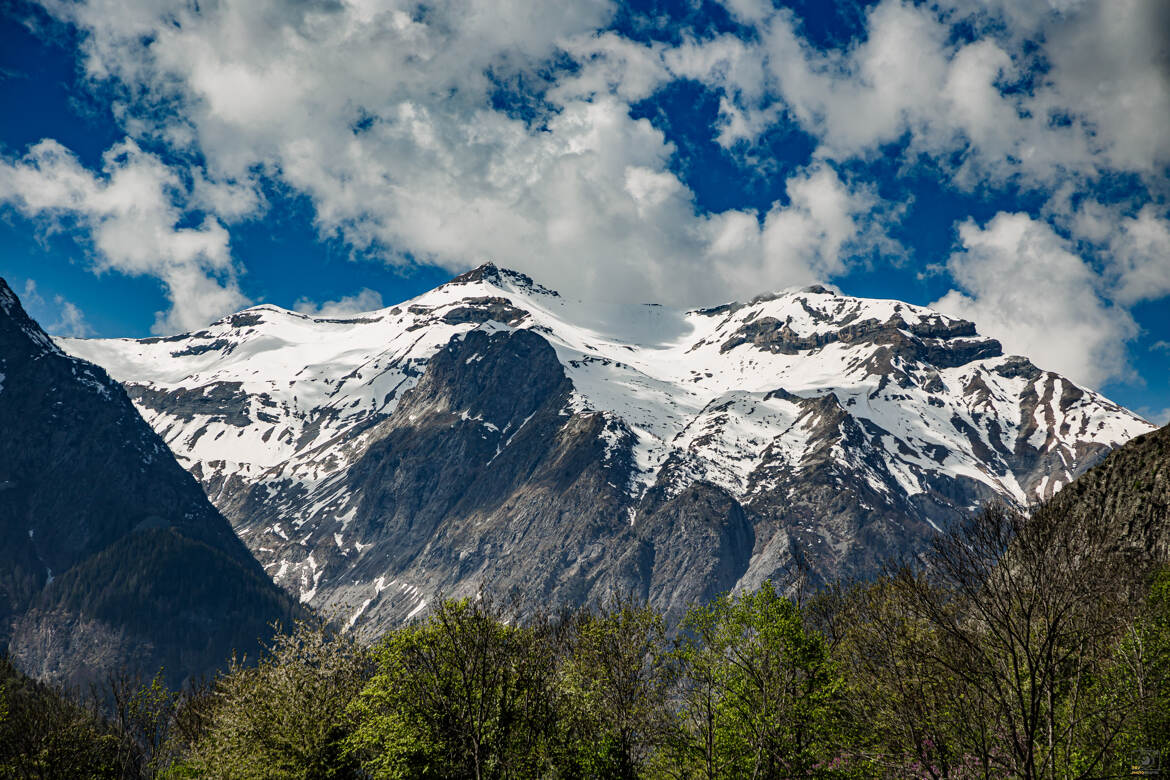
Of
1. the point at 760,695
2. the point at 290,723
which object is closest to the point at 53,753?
the point at 290,723

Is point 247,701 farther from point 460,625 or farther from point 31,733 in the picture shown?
point 31,733

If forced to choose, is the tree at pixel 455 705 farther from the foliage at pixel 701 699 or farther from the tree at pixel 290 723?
the tree at pixel 290 723

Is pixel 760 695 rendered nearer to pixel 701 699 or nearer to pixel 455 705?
pixel 701 699

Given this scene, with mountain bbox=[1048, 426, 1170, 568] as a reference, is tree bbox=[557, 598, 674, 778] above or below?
below

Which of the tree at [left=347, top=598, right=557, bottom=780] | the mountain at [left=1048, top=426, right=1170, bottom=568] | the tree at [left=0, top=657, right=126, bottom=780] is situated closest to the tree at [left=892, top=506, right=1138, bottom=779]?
the tree at [left=347, top=598, right=557, bottom=780]

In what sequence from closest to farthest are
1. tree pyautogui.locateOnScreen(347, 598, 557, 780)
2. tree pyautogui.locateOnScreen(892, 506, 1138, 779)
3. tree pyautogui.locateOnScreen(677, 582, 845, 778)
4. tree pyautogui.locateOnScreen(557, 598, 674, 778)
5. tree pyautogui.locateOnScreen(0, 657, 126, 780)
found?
tree pyautogui.locateOnScreen(892, 506, 1138, 779)
tree pyautogui.locateOnScreen(347, 598, 557, 780)
tree pyautogui.locateOnScreen(677, 582, 845, 778)
tree pyautogui.locateOnScreen(557, 598, 674, 778)
tree pyautogui.locateOnScreen(0, 657, 126, 780)

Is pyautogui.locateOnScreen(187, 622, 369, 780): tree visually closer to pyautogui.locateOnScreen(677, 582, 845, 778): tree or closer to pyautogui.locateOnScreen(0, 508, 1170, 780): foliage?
pyautogui.locateOnScreen(0, 508, 1170, 780): foliage

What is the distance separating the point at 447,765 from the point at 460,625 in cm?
667

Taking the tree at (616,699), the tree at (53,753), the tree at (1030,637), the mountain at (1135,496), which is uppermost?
the mountain at (1135,496)

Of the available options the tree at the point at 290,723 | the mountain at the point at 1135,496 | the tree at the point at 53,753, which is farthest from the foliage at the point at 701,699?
the mountain at the point at 1135,496

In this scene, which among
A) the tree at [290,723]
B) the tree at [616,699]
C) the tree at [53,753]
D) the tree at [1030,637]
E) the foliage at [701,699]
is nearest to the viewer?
the tree at [1030,637]

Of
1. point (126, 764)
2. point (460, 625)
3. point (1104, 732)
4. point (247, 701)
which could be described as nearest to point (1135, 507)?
point (1104, 732)

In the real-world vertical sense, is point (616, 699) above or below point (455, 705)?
above

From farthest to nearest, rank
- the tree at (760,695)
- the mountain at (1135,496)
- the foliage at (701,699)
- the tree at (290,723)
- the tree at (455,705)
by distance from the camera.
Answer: the mountain at (1135,496) → the tree at (290,723) → the tree at (760,695) → the tree at (455,705) → the foliage at (701,699)
